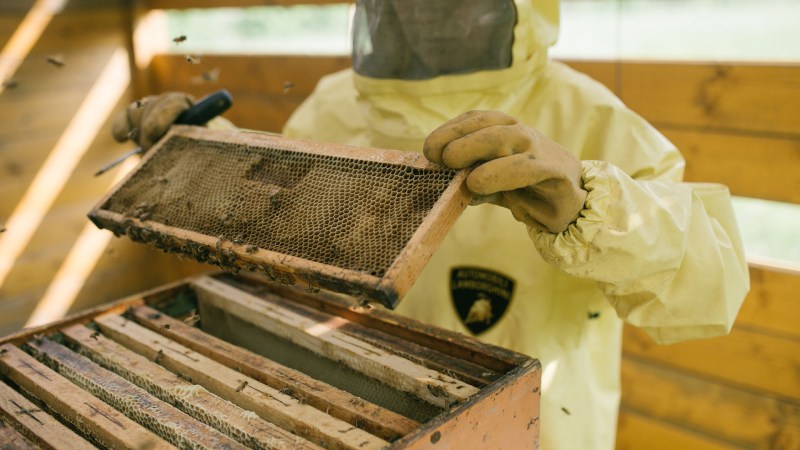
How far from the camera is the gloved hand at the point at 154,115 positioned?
1645 millimetres

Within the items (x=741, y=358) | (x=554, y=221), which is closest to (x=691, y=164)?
(x=741, y=358)

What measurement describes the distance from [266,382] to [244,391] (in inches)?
2.4

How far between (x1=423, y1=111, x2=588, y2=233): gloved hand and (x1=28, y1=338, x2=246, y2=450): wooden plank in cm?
54

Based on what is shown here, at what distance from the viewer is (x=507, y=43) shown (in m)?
1.46

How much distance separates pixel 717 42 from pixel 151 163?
4.31 meters

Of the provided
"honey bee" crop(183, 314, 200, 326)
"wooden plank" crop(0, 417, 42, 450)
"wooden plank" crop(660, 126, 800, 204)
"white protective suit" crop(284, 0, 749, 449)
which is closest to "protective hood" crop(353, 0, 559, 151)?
"white protective suit" crop(284, 0, 749, 449)

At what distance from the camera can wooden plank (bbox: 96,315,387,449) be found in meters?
0.97

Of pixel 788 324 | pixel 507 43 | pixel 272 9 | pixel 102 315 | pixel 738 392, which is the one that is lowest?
pixel 102 315

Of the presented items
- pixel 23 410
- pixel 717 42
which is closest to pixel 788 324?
pixel 23 410

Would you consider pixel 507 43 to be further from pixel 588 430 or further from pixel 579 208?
pixel 588 430

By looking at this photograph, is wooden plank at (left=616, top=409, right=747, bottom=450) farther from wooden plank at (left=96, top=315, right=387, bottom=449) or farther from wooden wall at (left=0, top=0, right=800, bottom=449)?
wooden plank at (left=96, top=315, right=387, bottom=449)

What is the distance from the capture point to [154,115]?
1.64 m

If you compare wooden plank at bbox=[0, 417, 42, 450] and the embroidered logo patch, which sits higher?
the embroidered logo patch

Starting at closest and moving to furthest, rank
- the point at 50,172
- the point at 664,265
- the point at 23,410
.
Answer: the point at 23,410, the point at 664,265, the point at 50,172
